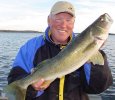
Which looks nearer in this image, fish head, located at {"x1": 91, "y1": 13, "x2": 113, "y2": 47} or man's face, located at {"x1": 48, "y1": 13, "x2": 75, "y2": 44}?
fish head, located at {"x1": 91, "y1": 13, "x2": 113, "y2": 47}

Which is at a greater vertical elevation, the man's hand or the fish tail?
the man's hand

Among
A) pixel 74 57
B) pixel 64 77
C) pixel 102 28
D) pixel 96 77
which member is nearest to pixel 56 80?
pixel 64 77

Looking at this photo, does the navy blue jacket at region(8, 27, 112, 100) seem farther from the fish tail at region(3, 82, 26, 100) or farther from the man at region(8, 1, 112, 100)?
the fish tail at region(3, 82, 26, 100)

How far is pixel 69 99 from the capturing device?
5285 mm

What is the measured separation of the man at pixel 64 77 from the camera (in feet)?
17.2

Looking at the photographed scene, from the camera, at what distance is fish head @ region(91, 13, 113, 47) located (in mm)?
4563

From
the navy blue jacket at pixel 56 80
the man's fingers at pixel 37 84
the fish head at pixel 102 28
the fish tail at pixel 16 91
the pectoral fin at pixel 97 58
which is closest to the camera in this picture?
the fish head at pixel 102 28

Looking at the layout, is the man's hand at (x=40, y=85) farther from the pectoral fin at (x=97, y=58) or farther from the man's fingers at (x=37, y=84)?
the pectoral fin at (x=97, y=58)

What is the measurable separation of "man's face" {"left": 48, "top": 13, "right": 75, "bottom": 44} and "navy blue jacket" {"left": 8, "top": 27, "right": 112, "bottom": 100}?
13cm

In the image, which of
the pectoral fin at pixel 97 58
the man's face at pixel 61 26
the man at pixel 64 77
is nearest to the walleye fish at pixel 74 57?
the pectoral fin at pixel 97 58

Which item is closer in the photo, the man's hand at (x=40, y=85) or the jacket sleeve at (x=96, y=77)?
the man's hand at (x=40, y=85)

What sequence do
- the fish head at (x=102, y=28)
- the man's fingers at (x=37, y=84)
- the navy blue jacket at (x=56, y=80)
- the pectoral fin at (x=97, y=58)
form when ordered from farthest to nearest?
the navy blue jacket at (x=56, y=80) < the man's fingers at (x=37, y=84) < the pectoral fin at (x=97, y=58) < the fish head at (x=102, y=28)

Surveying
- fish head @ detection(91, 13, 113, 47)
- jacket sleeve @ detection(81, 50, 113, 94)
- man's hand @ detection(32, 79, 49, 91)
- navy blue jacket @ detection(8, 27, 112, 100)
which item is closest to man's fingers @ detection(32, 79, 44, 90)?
man's hand @ detection(32, 79, 49, 91)

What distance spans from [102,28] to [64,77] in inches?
46.7
